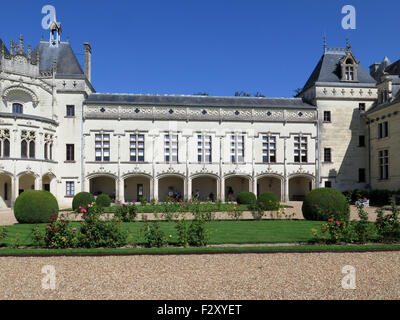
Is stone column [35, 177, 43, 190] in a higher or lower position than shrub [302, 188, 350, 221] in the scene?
higher

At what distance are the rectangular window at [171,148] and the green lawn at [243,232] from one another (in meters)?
14.3

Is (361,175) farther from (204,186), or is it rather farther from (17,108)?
(17,108)

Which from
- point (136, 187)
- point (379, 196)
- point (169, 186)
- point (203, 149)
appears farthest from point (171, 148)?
point (379, 196)

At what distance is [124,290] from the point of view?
602 cm

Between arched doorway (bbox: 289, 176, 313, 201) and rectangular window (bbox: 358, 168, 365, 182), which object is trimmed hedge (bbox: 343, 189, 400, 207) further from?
arched doorway (bbox: 289, 176, 313, 201)

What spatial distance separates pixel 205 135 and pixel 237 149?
2.82 m

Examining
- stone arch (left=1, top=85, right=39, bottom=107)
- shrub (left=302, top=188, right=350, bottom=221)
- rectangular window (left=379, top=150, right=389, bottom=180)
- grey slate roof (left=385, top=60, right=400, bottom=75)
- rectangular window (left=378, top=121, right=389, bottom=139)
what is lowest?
shrub (left=302, top=188, right=350, bottom=221)

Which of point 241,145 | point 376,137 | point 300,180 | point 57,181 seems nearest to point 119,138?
point 57,181

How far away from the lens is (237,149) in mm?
29328

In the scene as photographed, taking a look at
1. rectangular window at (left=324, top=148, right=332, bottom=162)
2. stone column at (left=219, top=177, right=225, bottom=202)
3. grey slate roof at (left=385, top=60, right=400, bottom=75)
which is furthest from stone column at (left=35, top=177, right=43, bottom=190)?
grey slate roof at (left=385, top=60, right=400, bottom=75)

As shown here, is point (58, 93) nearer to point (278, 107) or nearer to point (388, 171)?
point (278, 107)

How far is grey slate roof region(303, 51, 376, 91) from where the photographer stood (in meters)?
30.4

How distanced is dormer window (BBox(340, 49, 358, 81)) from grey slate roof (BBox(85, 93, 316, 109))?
12.5 ft
